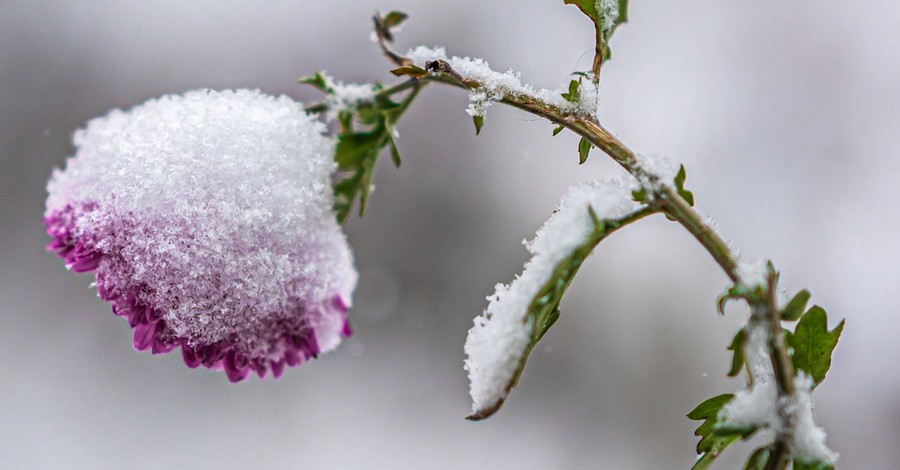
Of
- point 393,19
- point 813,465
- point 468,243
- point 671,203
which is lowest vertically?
point 813,465

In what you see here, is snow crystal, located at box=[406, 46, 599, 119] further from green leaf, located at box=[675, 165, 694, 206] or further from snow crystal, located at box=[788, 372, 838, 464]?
snow crystal, located at box=[788, 372, 838, 464]

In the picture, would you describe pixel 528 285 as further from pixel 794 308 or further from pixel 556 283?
pixel 794 308

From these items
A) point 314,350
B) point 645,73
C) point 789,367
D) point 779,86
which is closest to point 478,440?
point 645,73

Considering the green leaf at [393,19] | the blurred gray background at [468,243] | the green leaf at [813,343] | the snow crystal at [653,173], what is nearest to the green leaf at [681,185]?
the snow crystal at [653,173]

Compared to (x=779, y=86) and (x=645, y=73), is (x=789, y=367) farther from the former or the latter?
(x=779, y=86)

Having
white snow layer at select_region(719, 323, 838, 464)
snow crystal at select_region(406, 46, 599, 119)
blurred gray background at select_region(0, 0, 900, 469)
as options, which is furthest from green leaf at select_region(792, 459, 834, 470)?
blurred gray background at select_region(0, 0, 900, 469)

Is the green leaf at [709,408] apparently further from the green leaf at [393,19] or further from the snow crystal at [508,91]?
the green leaf at [393,19]

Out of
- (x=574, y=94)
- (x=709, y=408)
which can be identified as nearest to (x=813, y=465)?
(x=709, y=408)
